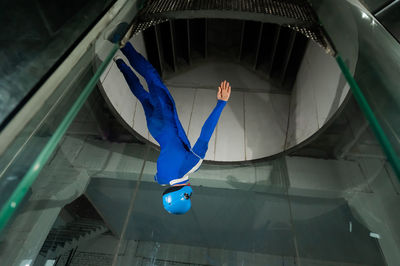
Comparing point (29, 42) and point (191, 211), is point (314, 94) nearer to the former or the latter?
point (29, 42)

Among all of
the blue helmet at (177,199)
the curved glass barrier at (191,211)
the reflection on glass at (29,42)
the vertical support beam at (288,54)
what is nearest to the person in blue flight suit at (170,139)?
the blue helmet at (177,199)

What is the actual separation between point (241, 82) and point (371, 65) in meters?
4.09

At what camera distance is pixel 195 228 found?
21.6 feet

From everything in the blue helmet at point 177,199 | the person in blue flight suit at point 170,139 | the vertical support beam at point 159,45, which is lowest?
the blue helmet at point 177,199

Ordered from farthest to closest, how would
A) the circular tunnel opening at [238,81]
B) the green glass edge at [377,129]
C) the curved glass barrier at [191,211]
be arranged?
1. the circular tunnel opening at [238,81]
2. the curved glass barrier at [191,211]
3. the green glass edge at [377,129]

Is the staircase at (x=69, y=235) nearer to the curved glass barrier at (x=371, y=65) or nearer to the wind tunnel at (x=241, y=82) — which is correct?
the wind tunnel at (x=241, y=82)

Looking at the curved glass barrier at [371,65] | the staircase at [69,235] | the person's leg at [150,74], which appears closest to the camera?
the curved glass barrier at [371,65]

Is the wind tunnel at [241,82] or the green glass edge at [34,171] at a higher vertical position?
the wind tunnel at [241,82]

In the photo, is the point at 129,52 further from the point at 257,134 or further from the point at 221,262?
the point at 221,262

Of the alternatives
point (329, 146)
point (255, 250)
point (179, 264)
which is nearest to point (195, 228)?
point (179, 264)

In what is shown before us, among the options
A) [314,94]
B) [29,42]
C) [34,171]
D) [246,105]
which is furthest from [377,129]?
[246,105]

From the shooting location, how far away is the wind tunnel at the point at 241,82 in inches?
152

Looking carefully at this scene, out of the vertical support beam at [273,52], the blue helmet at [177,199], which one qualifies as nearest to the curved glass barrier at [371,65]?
the blue helmet at [177,199]

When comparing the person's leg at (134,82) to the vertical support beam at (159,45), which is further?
the vertical support beam at (159,45)
